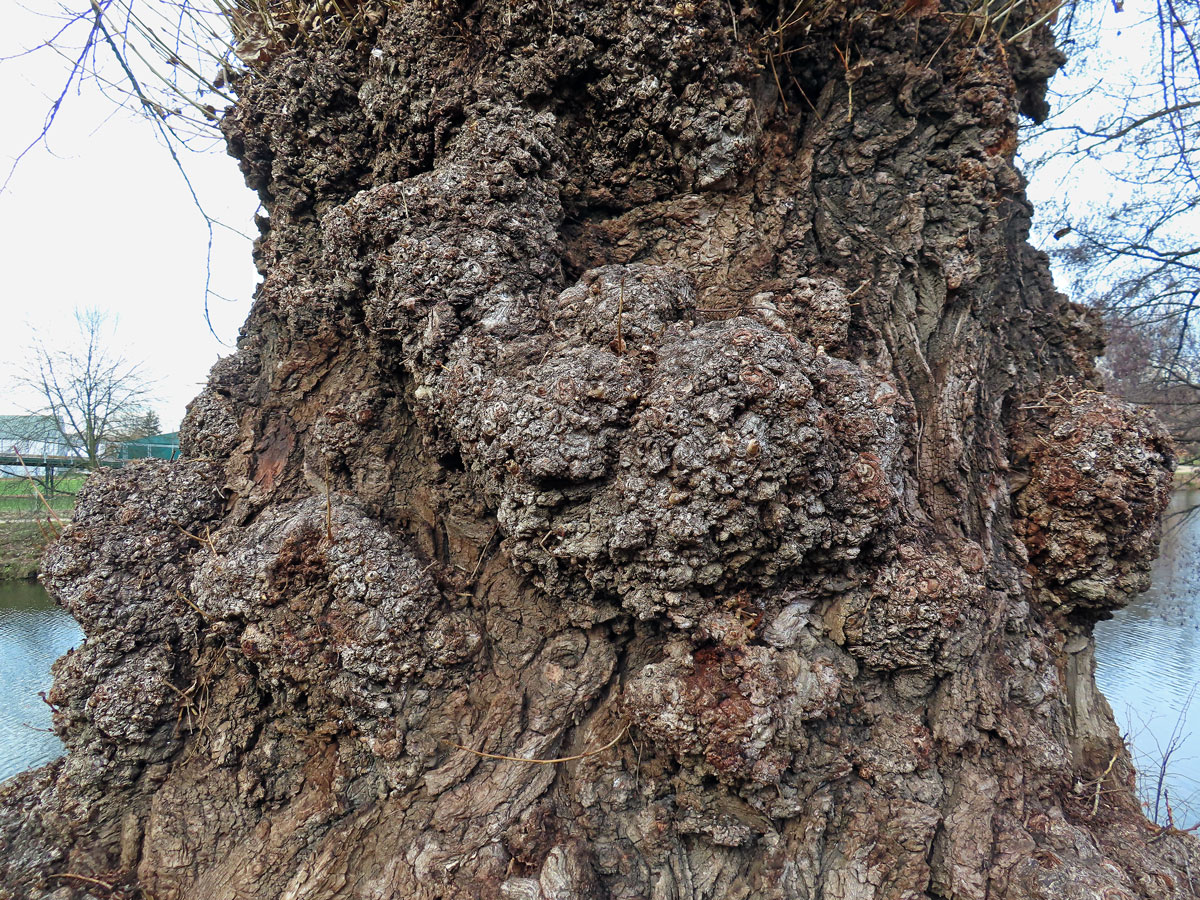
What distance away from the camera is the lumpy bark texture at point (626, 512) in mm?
1307

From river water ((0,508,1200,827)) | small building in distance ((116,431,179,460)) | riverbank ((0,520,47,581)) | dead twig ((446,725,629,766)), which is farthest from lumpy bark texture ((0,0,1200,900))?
riverbank ((0,520,47,581))

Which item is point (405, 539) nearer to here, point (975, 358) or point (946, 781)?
point (946, 781)

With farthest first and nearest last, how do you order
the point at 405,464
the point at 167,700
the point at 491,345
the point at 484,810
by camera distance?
1. the point at 405,464
2. the point at 167,700
3. the point at 491,345
4. the point at 484,810

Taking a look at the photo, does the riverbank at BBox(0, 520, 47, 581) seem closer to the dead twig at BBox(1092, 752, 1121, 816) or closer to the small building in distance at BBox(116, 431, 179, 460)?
the small building in distance at BBox(116, 431, 179, 460)

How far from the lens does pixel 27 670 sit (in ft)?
13.3

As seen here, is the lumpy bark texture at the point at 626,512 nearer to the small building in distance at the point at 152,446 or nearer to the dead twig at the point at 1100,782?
the dead twig at the point at 1100,782

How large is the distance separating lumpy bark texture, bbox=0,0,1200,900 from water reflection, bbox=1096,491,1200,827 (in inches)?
47.2

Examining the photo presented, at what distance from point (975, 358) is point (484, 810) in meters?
1.84

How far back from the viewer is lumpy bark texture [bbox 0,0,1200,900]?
1.31 meters

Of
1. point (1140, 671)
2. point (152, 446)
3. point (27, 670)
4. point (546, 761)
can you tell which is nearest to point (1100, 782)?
point (546, 761)

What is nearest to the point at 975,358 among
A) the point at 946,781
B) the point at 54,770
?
the point at 946,781

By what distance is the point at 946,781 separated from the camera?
1386 mm

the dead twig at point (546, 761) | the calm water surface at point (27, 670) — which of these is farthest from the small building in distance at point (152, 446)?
the dead twig at point (546, 761)

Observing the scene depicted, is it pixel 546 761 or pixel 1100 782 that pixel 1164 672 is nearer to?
pixel 1100 782
